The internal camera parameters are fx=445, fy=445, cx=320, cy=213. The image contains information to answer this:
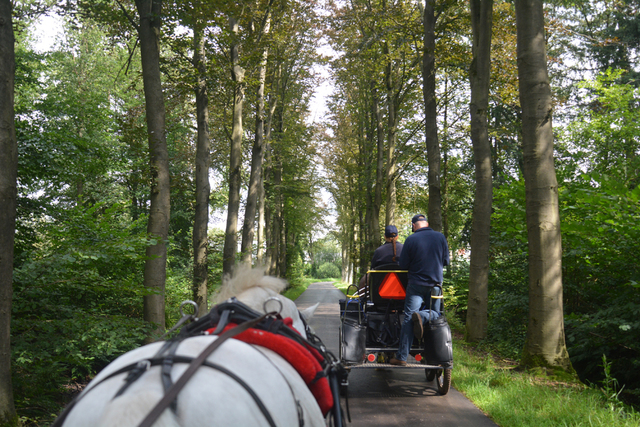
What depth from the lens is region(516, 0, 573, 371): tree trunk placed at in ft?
20.4

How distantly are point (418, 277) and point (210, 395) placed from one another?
4.54 meters

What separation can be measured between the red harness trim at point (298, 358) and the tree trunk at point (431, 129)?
963cm

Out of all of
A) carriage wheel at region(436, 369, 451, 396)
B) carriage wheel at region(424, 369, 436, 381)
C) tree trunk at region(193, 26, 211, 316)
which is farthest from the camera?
tree trunk at region(193, 26, 211, 316)

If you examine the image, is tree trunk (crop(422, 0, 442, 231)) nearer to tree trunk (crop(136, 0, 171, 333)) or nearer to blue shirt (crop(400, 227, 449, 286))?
blue shirt (crop(400, 227, 449, 286))

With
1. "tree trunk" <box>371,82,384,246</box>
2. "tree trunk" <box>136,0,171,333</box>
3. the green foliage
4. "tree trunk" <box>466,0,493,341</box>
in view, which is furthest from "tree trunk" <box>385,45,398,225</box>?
the green foliage

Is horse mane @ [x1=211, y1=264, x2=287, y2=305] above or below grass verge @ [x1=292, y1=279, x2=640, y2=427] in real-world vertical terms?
above

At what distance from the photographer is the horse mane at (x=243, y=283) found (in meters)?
2.92

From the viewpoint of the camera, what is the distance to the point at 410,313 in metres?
5.73

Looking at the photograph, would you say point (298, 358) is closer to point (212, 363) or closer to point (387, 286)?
point (212, 363)

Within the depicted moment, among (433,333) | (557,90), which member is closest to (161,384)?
(433,333)

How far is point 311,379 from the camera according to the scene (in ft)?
7.04

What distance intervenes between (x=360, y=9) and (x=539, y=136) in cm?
1250

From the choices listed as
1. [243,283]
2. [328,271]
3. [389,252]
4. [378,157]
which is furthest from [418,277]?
[328,271]

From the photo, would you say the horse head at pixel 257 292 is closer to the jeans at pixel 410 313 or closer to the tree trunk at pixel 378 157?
the jeans at pixel 410 313
